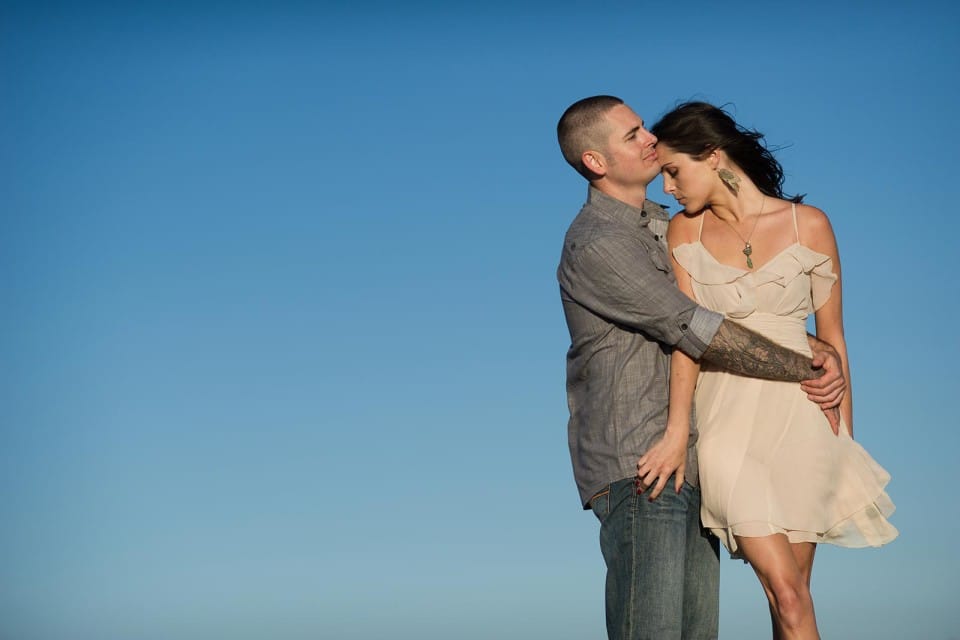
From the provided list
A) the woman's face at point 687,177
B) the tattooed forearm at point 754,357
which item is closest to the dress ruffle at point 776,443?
the tattooed forearm at point 754,357

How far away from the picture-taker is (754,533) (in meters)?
4.76

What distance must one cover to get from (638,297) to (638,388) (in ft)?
1.24

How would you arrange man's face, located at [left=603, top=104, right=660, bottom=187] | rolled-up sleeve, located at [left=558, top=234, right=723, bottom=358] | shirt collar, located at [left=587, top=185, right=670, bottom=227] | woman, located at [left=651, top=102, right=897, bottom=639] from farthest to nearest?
man's face, located at [left=603, top=104, right=660, bottom=187]
shirt collar, located at [left=587, top=185, right=670, bottom=227]
woman, located at [left=651, top=102, right=897, bottom=639]
rolled-up sleeve, located at [left=558, top=234, right=723, bottom=358]

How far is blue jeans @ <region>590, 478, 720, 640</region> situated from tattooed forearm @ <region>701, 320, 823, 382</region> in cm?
56

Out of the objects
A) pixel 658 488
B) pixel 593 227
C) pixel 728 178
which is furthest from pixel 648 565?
pixel 728 178

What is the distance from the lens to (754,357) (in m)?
4.83

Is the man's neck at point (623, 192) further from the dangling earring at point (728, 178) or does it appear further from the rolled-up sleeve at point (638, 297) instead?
the dangling earring at point (728, 178)

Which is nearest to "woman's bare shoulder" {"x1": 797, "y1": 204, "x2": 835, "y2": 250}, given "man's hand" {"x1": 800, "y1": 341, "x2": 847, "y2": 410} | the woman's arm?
the woman's arm

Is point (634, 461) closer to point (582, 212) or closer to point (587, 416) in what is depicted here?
point (587, 416)

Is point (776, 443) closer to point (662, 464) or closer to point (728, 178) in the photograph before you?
point (662, 464)

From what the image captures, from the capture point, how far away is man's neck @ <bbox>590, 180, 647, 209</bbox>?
16.6 ft

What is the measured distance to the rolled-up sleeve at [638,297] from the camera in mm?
4613

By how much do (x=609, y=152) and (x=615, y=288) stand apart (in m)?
0.79

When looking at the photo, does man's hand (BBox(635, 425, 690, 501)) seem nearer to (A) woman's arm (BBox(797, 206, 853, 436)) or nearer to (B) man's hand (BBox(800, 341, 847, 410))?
(B) man's hand (BBox(800, 341, 847, 410))
